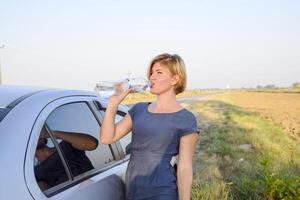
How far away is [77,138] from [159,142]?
540mm

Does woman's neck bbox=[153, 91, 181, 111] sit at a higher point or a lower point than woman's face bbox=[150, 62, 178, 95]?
lower

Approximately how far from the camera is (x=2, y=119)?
247 centimetres

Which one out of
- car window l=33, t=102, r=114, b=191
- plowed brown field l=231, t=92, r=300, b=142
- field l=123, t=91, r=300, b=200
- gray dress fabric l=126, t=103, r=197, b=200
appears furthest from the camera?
plowed brown field l=231, t=92, r=300, b=142

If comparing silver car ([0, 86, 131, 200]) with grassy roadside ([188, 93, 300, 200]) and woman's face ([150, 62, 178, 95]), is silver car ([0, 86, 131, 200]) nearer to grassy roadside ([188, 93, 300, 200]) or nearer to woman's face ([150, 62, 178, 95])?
woman's face ([150, 62, 178, 95])

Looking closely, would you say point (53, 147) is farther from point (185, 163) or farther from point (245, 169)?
point (245, 169)

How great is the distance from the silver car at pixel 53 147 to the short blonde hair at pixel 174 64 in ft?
1.83

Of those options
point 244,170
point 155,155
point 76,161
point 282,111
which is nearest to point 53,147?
point 76,161

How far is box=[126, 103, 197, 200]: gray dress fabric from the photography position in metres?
3.08

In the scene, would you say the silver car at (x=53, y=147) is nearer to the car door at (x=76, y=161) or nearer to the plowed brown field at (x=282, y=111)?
the car door at (x=76, y=161)

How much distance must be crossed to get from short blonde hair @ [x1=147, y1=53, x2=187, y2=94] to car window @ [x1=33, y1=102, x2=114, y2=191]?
0.54 metres

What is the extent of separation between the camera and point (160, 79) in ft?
10.7

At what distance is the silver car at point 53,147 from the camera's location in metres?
2.31

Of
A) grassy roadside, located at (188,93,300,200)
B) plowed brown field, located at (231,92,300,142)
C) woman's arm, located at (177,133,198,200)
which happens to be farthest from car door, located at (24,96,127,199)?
plowed brown field, located at (231,92,300,142)

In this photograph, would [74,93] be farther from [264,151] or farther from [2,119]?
[264,151]
